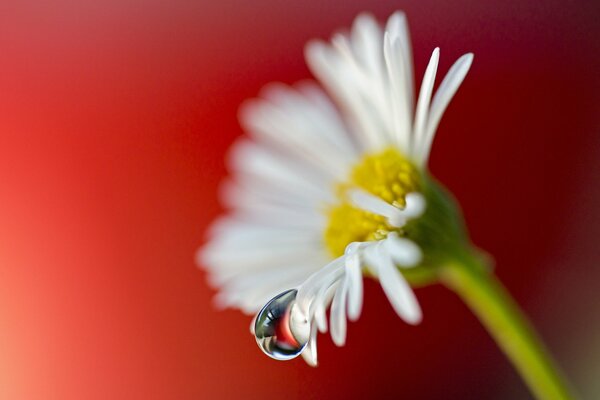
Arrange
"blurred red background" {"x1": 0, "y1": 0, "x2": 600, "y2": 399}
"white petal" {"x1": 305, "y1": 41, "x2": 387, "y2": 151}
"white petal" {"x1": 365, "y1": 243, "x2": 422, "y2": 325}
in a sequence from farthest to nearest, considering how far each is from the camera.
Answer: "blurred red background" {"x1": 0, "y1": 0, "x2": 600, "y2": 399} < "white petal" {"x1": 305, "y1": 41, "x2": 387, "y2": 151} < "white petal" {"x1": 365, "y1": 243, "x2": 422, "y2": 325}

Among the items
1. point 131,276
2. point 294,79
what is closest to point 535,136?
point 294,79

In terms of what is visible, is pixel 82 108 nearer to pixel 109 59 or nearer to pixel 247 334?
pixel 109 59

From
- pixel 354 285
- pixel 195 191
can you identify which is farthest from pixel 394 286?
pixel 195 191

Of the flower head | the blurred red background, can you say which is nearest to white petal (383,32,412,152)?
the flower head

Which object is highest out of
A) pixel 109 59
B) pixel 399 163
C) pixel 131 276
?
pixel 109 59

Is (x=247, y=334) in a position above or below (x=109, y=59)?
below

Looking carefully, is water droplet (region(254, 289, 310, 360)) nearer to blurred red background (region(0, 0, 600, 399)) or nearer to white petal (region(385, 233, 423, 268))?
white petal (region(385, 233, 423, 268))

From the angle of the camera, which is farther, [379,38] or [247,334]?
[247,334]

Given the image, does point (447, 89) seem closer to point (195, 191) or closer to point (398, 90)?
point (398, 90)

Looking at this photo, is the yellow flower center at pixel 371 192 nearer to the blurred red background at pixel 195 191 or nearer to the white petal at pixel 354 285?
the white petal at pixel 354 285
